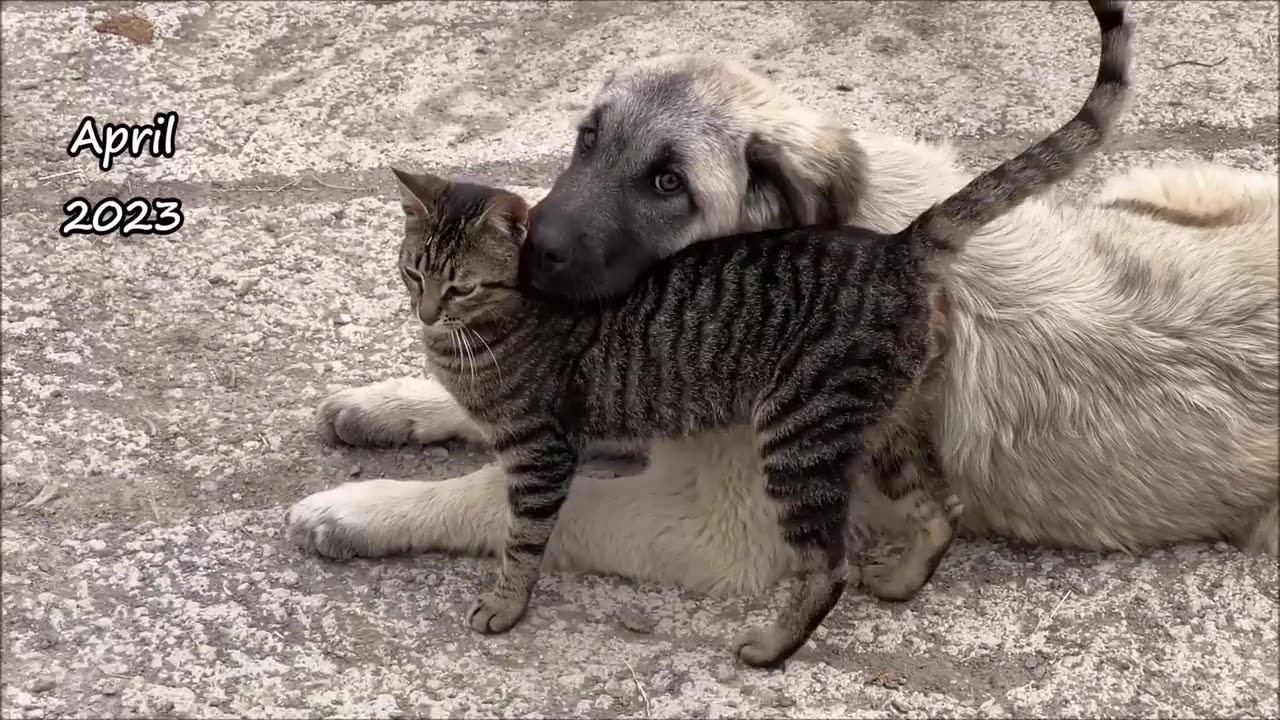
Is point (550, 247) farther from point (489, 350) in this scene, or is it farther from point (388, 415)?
point (388, 415)

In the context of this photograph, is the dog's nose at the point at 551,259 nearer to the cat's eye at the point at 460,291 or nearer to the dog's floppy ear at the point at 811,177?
the cat's eye at the point at 460,291

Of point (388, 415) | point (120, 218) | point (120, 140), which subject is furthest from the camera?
point (120, 140)

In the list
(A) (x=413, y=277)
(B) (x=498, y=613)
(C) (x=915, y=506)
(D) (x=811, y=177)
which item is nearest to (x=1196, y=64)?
(D) (x=811, y=177)

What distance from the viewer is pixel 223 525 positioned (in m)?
3.69

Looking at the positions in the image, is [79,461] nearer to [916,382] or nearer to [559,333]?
[559,333]

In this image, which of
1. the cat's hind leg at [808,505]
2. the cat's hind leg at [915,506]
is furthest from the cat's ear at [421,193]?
the cat's hind leg at [915,506]

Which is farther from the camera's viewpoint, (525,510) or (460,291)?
(525,510)

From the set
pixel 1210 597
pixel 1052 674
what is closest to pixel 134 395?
pixel 1052 674

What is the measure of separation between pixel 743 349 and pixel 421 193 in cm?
91

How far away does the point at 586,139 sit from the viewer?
11.8 feet

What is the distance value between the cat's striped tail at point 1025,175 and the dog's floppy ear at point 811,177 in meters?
0.33

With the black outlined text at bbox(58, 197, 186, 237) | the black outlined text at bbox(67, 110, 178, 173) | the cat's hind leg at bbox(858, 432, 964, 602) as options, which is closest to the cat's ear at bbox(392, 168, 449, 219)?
the cat's hind leg at bbox(858, 432, 964, 602)

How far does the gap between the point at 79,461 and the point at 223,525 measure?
57 centimetres

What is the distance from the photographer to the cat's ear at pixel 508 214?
3.02m
